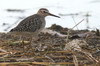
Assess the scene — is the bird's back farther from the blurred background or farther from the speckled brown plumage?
the blurred background

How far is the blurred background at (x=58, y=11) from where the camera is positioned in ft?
36.6

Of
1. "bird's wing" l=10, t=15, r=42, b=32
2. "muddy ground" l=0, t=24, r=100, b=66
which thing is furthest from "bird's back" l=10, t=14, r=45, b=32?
"muddy ground" l=0, t=24, r=100, b=66

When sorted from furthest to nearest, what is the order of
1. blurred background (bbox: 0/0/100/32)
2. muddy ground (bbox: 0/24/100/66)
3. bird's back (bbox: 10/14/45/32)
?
blurred background (bbox: 0/0/100/32) → bird's back (bbox: 10/14/45/32) → muddy ground (bbox: 0/24/100/66)

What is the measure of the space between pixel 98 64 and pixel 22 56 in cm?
135

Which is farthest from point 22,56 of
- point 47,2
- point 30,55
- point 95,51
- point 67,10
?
point 47,2

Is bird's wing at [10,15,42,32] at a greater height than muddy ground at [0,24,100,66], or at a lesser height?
greater

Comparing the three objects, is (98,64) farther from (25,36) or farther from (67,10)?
(67,10)

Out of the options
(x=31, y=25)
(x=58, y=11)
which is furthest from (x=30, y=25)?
(x=58, y=11)

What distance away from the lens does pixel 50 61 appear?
6551 millimetres

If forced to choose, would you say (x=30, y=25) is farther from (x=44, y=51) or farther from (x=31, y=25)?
(x=44, y=51)

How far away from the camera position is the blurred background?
1115 centimetres

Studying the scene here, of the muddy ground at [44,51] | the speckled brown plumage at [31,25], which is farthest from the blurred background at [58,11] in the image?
the speckled brown plumage at [31,25]

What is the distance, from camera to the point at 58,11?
12.6m

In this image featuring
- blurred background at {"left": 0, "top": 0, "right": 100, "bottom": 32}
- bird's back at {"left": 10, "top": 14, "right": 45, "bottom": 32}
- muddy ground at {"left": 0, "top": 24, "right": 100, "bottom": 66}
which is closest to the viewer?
muddy ground at {"left": 0, "top": 24, "right": 100, "bottom": 66}
